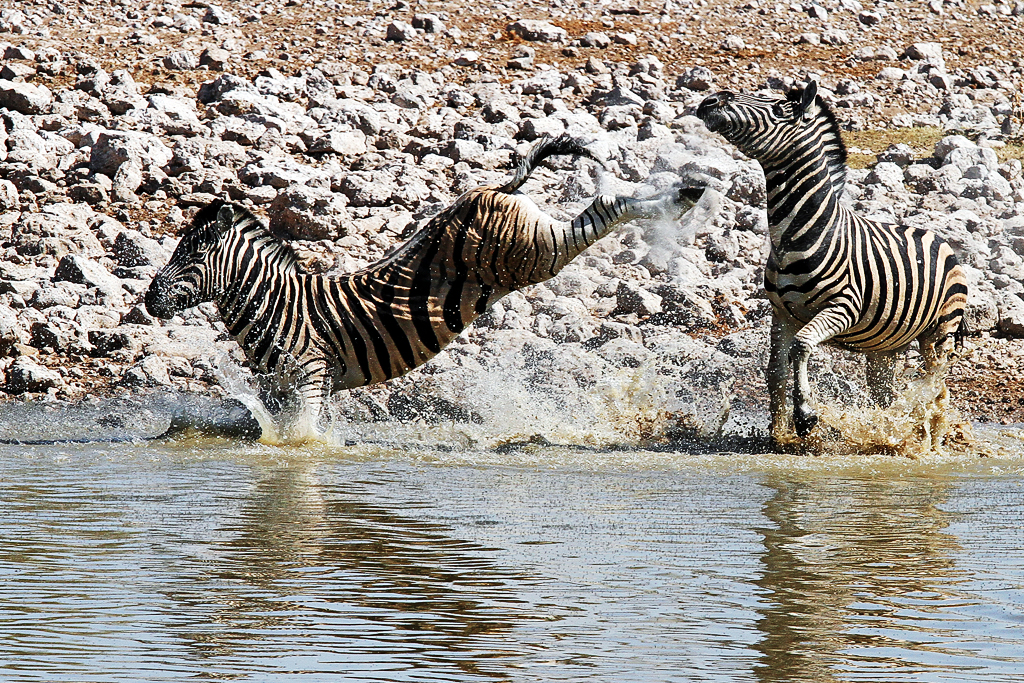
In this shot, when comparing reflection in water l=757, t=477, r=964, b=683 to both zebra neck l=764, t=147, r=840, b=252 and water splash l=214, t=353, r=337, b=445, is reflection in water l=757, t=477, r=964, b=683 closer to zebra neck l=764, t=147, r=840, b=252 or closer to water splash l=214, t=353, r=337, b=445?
zebra neck l=764, t=147, r=840, b=252

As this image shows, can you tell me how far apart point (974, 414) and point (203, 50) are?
8300 mm

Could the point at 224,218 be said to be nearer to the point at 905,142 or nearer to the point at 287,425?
the point at 287,425

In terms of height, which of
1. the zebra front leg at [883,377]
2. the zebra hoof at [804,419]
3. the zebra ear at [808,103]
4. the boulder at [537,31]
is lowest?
the zebra hoof at [804,419]

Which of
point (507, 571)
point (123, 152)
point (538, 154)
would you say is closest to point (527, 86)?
point (123, 152)

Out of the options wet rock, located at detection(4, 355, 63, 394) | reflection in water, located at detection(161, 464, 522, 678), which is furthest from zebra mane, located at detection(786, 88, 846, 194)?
wet rock, located at detection(4, 355, 63, 394)

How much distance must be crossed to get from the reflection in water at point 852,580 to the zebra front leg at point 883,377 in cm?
209

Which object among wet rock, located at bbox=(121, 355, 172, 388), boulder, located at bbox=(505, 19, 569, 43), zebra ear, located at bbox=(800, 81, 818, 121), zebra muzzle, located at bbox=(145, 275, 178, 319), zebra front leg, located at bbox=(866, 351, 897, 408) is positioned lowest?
wet rock, located at bbox=(121, 355, 172, 388)

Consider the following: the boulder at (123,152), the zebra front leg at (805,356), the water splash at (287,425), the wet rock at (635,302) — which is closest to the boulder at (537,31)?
the boulder at (123,152)

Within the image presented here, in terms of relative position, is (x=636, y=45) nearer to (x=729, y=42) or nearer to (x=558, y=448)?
(x=729, y=42)

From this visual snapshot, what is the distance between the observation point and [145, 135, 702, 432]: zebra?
812 centimetres

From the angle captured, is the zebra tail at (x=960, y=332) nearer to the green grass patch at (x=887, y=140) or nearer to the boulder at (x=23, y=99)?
the green grass patch at (x=887, y=140)

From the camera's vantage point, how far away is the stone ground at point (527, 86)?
397 inches

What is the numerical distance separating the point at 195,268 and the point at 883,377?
405 centimetres

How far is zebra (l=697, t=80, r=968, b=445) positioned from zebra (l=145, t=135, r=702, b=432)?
20.5 inches
